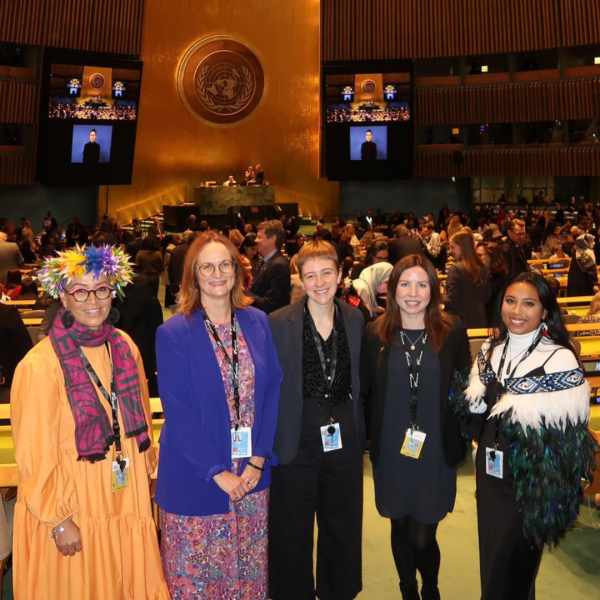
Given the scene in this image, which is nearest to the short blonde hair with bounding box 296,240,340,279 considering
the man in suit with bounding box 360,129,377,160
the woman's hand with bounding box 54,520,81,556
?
the woman's hand with bounding box 54,520,81,556

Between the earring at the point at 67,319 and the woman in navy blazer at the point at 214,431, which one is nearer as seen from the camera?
the earring at the point at 67,319

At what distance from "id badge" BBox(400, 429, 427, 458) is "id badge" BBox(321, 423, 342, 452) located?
276 mm

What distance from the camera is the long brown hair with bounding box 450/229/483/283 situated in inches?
250

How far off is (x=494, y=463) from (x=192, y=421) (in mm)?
1145

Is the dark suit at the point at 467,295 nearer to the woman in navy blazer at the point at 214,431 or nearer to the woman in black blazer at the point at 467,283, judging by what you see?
the woman in black blazer at the point at 467,283

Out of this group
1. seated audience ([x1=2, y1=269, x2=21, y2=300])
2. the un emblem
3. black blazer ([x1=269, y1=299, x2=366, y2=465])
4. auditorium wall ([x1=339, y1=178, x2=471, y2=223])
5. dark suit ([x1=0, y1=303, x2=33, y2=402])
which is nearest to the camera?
black blazer ([x1=269, y1=299, x2=366, y2=465])

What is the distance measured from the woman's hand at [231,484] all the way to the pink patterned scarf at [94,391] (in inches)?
12.5

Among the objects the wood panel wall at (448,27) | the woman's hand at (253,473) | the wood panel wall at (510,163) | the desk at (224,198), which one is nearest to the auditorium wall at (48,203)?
the desk at (224,198)

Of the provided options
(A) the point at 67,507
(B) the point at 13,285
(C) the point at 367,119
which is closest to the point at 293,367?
(A) the point at 67,507

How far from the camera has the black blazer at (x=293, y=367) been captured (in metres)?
3.27

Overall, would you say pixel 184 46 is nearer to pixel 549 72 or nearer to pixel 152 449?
pixel 549 72

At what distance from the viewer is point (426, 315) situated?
3.39 meters

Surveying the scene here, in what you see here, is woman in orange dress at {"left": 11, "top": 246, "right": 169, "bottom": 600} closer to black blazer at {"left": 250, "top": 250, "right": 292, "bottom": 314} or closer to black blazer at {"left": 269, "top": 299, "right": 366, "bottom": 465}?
black blazer at {"left": 269, "top": 299, "right": 366, "bottom": 465}

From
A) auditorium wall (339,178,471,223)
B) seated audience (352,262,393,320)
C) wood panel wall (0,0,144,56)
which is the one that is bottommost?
seated audience (352,262,393,320)
